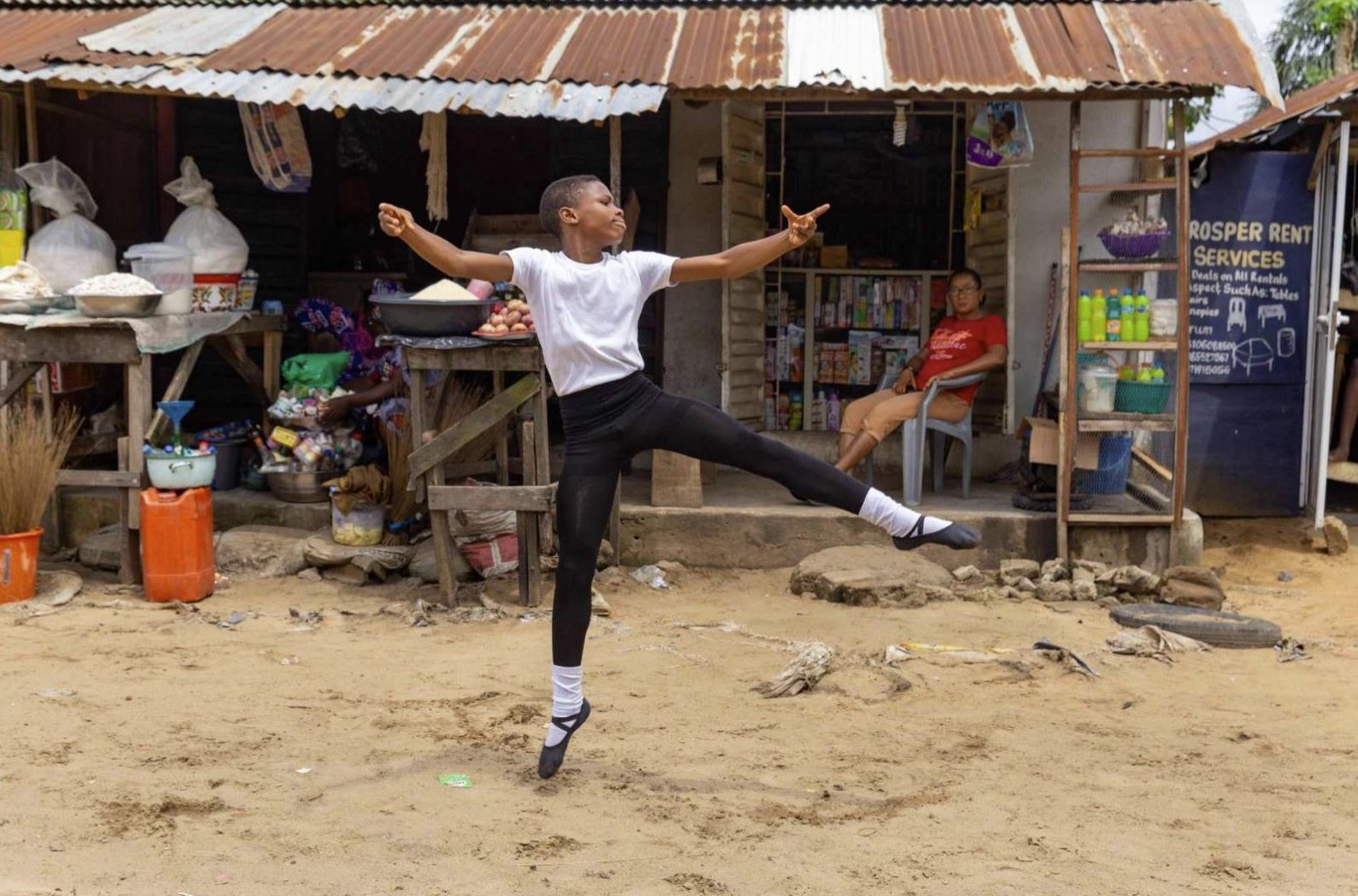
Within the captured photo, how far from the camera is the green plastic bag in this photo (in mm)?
7930

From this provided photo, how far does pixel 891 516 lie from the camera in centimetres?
438

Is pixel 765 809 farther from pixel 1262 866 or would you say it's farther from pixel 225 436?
pixel 225 436

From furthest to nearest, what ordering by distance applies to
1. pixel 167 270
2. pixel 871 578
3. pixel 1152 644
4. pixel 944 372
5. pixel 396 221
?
1. pixel 944 372
2. pixel 167 270
3. pixel 871 578
4. pixel 1152 644
5. pixel 396 221

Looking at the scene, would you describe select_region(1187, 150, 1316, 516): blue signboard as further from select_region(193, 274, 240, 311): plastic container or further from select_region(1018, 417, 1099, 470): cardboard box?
select_region(193, 274, 240, 311): plastic container

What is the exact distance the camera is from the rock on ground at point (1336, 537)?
816 cm

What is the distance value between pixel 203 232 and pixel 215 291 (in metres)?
0.33

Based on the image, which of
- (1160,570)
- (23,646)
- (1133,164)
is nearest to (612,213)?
(23,646)

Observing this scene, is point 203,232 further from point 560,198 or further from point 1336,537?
point 1336,537

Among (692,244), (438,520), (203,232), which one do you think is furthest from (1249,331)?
(203,232)

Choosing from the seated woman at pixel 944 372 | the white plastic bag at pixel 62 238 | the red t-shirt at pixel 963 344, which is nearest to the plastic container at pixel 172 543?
the white plastic bag at pixel 62 238

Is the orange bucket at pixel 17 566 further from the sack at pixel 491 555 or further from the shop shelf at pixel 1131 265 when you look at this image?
the shop shelf at pixel 1131 265

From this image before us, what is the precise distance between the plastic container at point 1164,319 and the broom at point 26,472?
5.83 m

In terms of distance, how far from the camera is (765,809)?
4.14 m

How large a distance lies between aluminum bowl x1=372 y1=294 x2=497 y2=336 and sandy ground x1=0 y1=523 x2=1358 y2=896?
1442 mm
